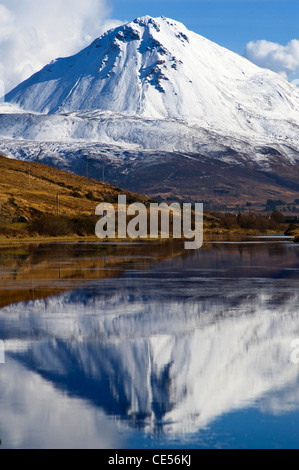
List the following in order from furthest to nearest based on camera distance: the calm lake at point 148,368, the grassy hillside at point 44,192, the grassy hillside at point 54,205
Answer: the grassy hillside at point 44,192 → the grassy hillside at point 54,205 → the calm lake at point 148,368

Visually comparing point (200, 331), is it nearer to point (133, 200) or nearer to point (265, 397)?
point (265, 397)

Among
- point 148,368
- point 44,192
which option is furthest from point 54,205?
point 148,368

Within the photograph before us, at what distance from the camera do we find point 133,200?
430 ft

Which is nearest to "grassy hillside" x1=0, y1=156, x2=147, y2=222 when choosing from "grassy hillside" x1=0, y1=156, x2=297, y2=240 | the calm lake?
"grassy hillside" x1=0, y1=156, x2=297, y2=240

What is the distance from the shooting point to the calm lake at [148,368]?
31.2 ft

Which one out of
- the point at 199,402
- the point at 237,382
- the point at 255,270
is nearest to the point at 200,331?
the point at 237,382

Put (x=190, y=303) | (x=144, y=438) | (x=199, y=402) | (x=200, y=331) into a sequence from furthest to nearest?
(x=190, y=303) → (x=200, y=331) → (x=199, y=402) → (x=144, y=438)

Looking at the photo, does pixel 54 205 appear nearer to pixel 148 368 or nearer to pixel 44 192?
pixel 44 192

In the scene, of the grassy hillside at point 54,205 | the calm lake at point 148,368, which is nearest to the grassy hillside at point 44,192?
the grassy hillside at point 54,205

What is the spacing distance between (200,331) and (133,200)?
114730 mm

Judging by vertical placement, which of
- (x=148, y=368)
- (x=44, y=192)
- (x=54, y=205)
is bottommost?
(x=148, y=368)

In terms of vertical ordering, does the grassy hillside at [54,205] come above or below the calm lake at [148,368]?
above

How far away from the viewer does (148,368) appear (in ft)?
42.3

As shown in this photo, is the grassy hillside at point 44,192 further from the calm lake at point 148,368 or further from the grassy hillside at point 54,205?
the calm lake at point 148,368
